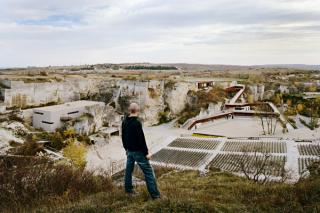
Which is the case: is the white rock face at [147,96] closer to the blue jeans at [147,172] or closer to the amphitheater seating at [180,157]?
the amphitheater seating at [180,157]

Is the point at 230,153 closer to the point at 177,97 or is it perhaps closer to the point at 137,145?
the point at 177,97

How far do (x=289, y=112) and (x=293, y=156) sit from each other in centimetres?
2433

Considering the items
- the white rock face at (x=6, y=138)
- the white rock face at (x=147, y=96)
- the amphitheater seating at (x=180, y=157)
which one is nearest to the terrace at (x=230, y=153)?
the amphitheater seating at (x=180, y=157)

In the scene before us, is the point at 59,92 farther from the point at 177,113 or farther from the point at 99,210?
the point at 99,210

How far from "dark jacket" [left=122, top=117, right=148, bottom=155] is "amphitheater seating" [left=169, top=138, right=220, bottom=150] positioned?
26.0m

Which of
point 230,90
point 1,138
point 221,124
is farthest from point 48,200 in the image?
point 230,90

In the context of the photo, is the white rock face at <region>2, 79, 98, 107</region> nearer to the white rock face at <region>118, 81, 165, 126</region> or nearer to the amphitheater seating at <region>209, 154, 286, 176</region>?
the white rock face at <region>118, 81, 165, 126</region>

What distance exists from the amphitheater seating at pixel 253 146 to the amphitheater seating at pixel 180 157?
2.90 m

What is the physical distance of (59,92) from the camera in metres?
43.9

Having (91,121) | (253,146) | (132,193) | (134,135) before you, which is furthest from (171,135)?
(134,135)

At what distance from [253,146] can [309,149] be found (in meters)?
4.66

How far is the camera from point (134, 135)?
6652 millimetres

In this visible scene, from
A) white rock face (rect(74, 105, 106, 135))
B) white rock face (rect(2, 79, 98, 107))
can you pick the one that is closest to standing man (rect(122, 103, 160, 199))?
white rock face (rect(74, 105, 106, 135))

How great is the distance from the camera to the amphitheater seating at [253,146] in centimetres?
3038
